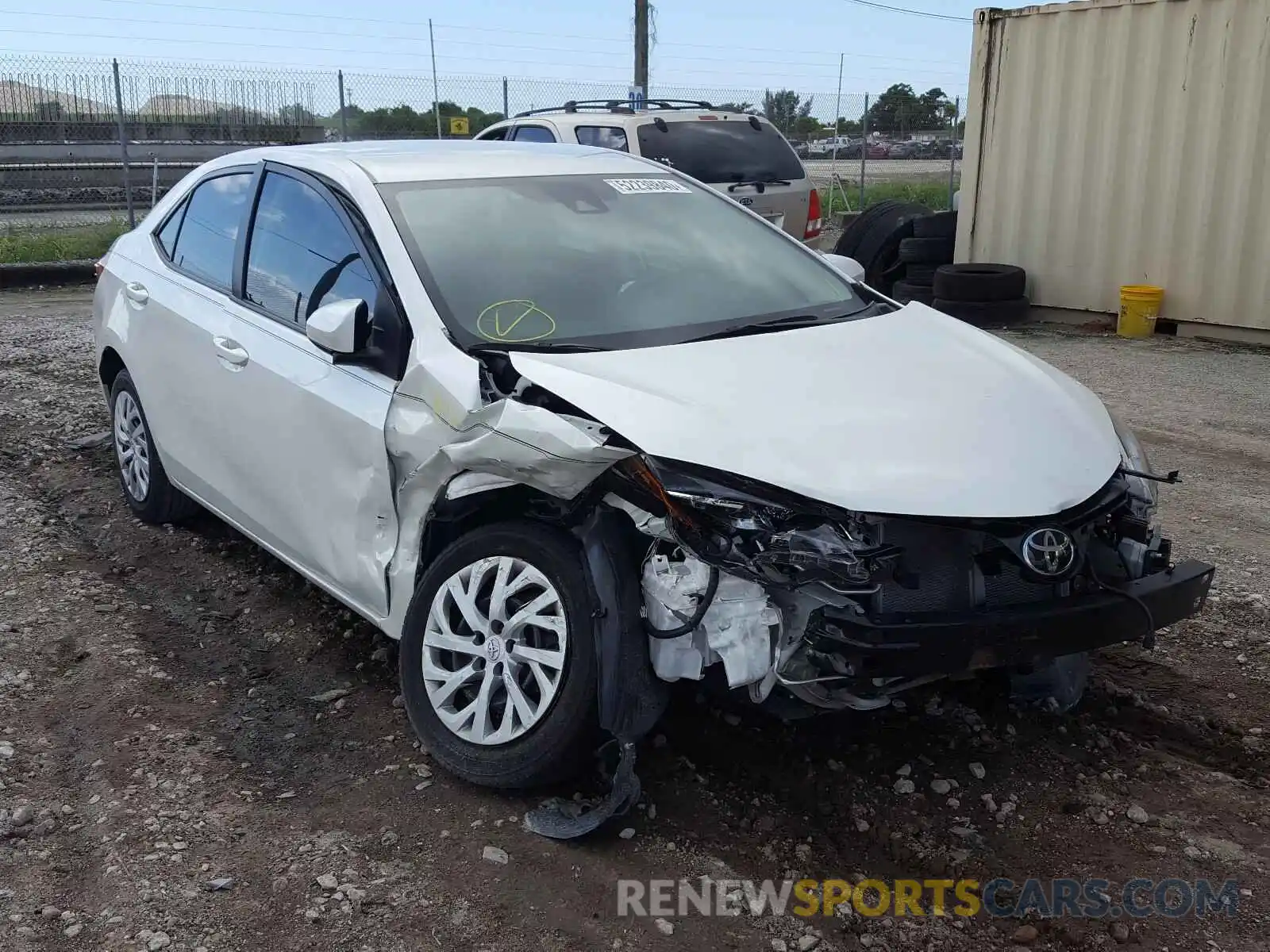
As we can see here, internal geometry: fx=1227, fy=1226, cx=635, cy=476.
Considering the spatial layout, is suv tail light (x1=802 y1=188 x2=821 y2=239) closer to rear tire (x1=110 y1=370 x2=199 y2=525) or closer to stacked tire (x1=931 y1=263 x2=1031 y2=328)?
stacked tire (x1=931 y1=263 x2=1031 y2=328)

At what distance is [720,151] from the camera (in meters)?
10.7

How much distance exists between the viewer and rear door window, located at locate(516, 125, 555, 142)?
11.4m

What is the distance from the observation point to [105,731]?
12.1ft

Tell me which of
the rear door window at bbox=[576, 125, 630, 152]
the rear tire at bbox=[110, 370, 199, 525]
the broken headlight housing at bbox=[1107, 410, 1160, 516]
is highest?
the rear door window at bbox=[576, 125, 630, 152]

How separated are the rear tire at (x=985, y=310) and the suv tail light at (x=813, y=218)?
4.15ft

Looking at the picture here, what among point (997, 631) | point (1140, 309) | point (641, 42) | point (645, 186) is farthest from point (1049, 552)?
point (641, 42)

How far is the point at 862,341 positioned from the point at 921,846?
148 centimetres

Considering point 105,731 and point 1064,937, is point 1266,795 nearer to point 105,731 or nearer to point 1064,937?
point 1064,937

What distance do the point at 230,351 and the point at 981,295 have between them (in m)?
8.27

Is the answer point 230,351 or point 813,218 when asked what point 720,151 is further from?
point 230,351

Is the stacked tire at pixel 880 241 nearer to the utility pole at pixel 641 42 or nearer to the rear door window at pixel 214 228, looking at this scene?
the rear door window at pixel 214 228

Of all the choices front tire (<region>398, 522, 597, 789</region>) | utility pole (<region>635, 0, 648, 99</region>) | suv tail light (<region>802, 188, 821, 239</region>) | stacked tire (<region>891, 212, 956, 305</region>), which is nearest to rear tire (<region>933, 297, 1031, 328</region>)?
stacked tire (<region>891, 212, 956, 305</region>)

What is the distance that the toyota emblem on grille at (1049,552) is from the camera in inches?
115

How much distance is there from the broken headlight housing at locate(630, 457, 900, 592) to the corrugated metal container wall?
8.42 m
